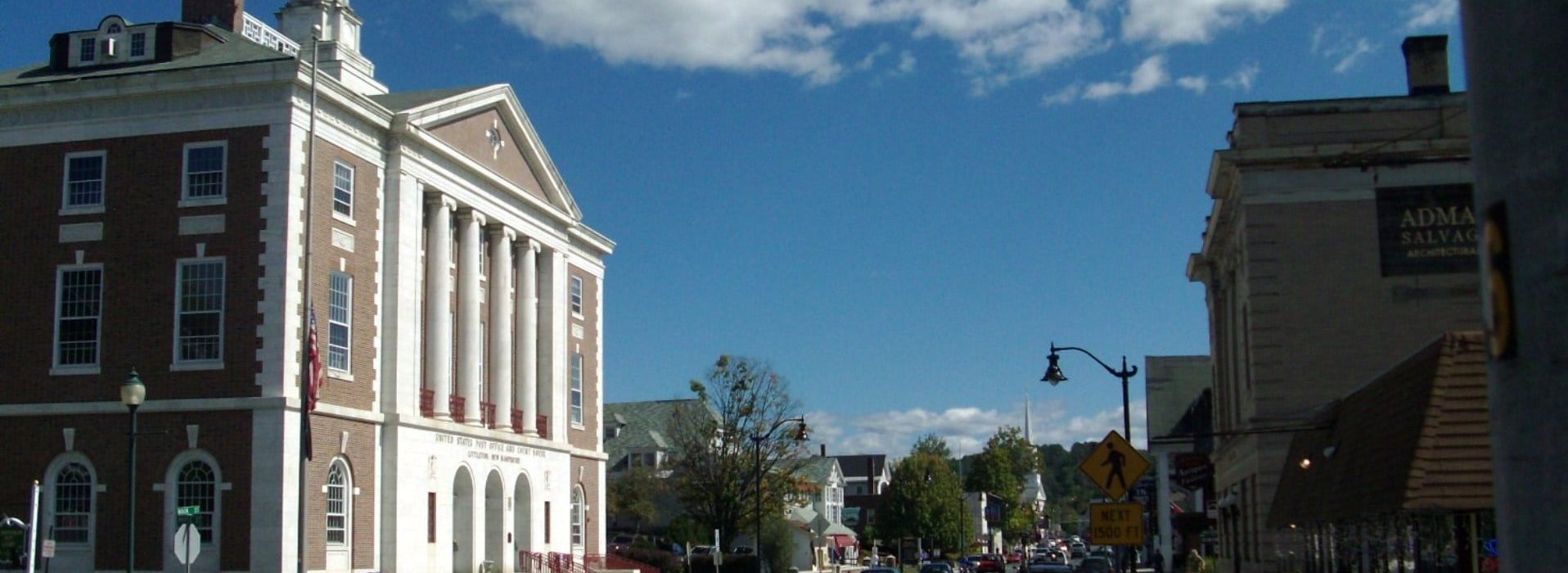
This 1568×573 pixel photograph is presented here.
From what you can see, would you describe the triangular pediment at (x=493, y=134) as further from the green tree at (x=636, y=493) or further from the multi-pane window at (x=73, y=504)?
the green tree at (x=636, y=493)

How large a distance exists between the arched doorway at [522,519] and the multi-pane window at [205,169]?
1759cm

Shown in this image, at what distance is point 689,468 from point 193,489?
38638 mm

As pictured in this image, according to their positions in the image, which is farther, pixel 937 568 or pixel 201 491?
pixel 937 568

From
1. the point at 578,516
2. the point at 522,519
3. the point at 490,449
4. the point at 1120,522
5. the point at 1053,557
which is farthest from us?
the point at 1053,557

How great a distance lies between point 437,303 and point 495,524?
906 centimetres

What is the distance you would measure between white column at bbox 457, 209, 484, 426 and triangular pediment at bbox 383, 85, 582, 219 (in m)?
2.07

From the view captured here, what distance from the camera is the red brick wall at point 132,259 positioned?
130ft

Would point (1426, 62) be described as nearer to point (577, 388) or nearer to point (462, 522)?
point (462, 522)

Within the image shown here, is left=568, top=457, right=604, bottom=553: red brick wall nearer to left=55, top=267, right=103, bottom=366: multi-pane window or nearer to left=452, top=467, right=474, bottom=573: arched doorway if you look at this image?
left=452, top=467, right=474, bottom=573: arched doorway

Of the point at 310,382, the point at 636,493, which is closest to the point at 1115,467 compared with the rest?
the point at 310,382

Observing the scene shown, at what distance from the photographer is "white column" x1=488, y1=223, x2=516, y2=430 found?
174ft

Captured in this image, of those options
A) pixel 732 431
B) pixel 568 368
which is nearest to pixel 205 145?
pixel 568 368

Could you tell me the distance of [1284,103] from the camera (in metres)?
36.9

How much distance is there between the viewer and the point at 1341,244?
117 feet
